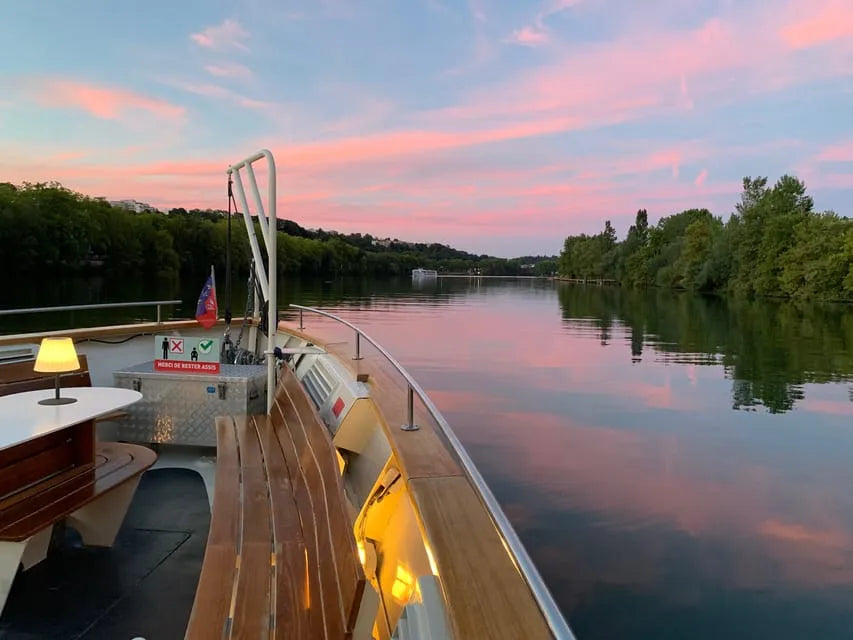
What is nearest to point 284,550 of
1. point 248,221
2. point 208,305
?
point 248,221

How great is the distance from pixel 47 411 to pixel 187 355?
1.86 metres

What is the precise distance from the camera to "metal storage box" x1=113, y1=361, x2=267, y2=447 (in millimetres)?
4859

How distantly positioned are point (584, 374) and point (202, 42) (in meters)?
11.5

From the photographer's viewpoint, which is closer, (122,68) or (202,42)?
(202,42)

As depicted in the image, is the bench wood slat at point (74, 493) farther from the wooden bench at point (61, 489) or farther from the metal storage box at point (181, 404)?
the metal storage box at point (181, 404)

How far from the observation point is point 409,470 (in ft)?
6.72

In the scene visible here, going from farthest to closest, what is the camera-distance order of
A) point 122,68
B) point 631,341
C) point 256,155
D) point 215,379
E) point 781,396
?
point 631,341, point 122,68, point 781,396, point 215,379, point 256,155

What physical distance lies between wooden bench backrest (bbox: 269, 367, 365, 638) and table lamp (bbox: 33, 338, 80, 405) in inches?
50.0

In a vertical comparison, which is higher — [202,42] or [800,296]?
[202,42]

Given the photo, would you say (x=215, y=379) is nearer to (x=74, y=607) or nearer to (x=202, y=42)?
(x=74, y=607)

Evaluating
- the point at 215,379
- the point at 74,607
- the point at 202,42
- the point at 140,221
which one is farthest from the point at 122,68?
the point at 140,221

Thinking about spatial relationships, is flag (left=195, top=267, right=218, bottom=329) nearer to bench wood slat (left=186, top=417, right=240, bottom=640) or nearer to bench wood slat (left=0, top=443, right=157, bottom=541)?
bench wood slat (left=0, top=443, right=157, bottom=541)

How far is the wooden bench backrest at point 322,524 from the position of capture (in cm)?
183

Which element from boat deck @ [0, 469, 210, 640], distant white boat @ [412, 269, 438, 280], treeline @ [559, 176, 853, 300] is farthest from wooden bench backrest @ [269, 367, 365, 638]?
distant white boat @ [412, 269, 438, 280]
